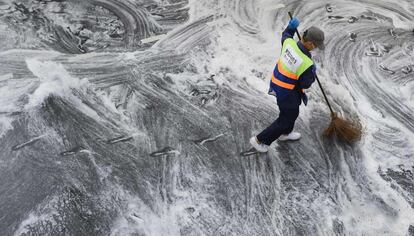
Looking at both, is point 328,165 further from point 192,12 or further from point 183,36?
point 192,12

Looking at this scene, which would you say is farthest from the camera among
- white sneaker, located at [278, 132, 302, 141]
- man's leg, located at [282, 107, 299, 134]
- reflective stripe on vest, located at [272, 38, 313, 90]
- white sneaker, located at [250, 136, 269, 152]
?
white sneaker, located at [278, 132, 302, 141]

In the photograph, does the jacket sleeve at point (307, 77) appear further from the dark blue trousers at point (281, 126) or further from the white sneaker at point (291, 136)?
the white sneaker at point (291, 136)

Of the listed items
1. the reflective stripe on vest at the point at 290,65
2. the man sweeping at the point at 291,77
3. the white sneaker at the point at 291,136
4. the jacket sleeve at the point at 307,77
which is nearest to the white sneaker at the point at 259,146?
the man sweeping at the point at 291,77

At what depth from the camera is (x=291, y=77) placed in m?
3.14

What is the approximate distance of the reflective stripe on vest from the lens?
3.03 metres

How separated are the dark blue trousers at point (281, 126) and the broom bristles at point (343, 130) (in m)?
0.48

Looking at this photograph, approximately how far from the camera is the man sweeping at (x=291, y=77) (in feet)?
9.97

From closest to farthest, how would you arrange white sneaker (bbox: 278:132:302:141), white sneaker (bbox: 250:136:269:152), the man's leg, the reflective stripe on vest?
the reflective stripe on vest → the man's leg → white sneaker (bbox: 250:136:269:152) → white sneaker (bbox: 278:132:302:141)

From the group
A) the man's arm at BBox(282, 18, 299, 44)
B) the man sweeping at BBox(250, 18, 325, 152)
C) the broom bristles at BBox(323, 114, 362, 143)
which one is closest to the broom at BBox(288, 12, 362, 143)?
the broom bristles at BBox(323, 114, 362, 143)

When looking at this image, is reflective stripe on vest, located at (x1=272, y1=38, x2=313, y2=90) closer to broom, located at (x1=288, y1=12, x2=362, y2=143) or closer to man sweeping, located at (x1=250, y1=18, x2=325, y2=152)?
man sweeping, located at (x1=250, y1=18, x2=325, y2=152)

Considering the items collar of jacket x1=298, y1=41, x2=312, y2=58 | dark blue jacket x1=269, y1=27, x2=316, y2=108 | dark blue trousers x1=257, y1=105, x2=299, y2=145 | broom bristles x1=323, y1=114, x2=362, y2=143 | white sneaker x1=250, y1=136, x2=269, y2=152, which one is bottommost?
white sneaker x1=250, y1=136, x2=269, y2=152

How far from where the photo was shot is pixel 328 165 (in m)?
3.62

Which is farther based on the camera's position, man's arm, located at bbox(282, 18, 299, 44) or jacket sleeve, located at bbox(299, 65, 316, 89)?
man's arm, located at bbox(282, 18, 299, 44)

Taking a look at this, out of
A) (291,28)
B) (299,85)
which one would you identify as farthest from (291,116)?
(291,28)
